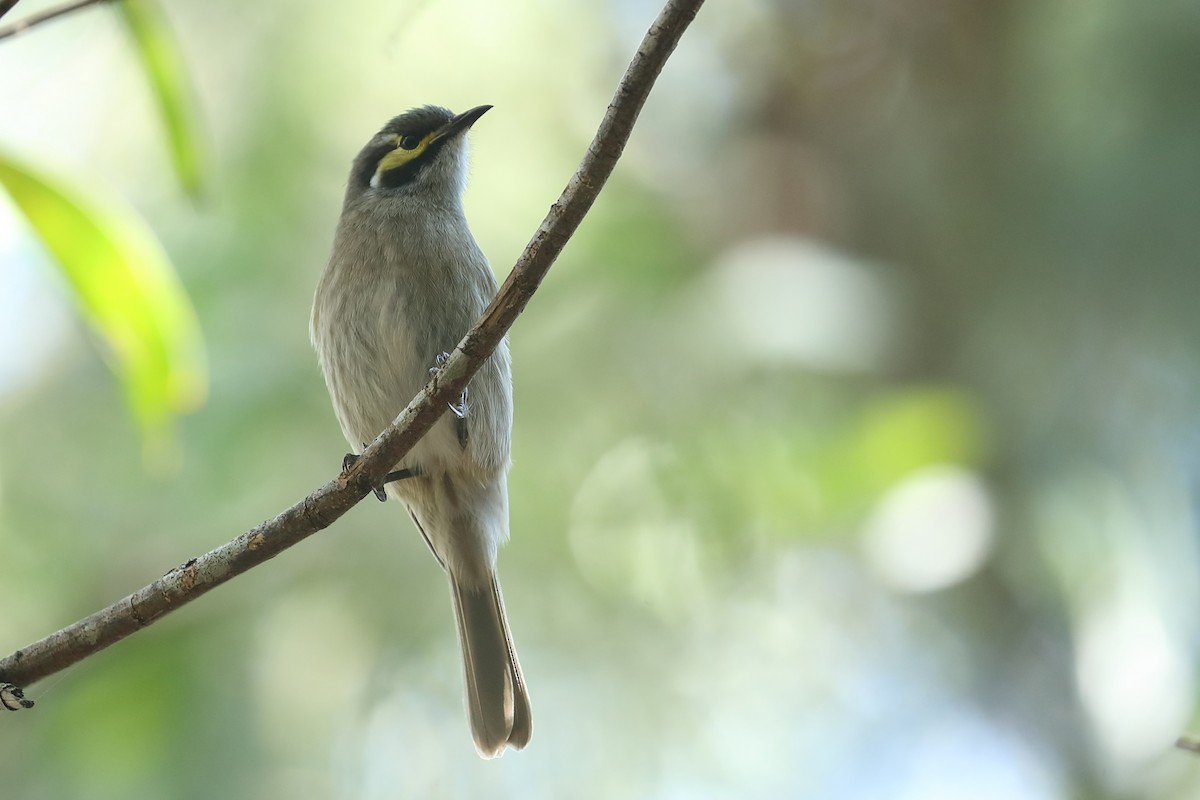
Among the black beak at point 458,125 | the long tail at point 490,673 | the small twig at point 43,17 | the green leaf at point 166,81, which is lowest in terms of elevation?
the long tail at point 490,673

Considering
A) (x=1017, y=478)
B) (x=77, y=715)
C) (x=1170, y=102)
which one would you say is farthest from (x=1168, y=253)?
(x=77, y=715)

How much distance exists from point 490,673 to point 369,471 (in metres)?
1.76

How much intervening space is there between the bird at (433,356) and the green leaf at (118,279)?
36.8 inches

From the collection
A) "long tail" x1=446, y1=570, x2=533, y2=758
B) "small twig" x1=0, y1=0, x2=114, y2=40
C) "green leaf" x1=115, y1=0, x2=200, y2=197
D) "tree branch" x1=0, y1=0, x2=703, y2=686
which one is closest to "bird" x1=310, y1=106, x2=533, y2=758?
"long tail" x1=446, y1=570, x2=533, y2=758

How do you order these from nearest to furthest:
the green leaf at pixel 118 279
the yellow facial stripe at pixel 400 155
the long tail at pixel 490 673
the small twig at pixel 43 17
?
the small twig at pixel 43 17, the green leaf at pixel 118 279, the long tail at pixel 490 673, the yellow facial stripe at pixel 400 155

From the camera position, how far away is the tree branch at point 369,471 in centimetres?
221

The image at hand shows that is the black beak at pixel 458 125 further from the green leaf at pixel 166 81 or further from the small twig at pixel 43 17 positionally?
the small twig at pixel 43 17

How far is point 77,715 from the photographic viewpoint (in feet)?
14.8

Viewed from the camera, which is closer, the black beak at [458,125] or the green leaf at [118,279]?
the green leaf at [118,279]

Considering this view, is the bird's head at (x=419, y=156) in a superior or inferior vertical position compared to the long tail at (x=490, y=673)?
superior

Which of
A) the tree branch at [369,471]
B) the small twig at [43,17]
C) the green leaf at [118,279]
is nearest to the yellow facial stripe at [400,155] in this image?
the green leaf at [118,279]

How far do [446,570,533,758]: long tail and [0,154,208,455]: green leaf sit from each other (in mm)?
1811

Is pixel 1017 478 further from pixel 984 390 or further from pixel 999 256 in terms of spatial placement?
pixel 999 256

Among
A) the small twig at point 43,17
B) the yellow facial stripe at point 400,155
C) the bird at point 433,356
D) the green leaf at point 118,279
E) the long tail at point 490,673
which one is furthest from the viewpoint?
the yellow facial stripe at point 400,155
